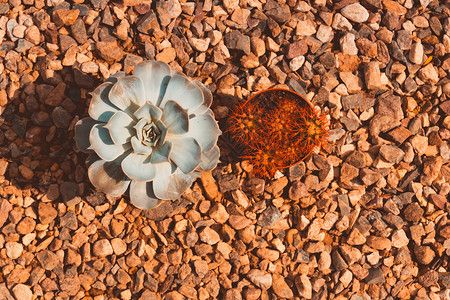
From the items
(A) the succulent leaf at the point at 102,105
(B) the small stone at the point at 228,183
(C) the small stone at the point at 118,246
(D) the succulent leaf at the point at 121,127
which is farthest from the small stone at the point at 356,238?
(A) the succulent leaf at the point at 102,105

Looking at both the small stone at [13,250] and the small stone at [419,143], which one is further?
the small stone at [419,143]

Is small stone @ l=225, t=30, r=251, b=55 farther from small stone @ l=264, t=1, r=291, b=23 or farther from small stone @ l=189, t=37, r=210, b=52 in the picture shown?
small stone @ l=264, t=1, r=291, b=23

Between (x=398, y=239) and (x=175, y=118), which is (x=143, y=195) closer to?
(x=175, y=118)

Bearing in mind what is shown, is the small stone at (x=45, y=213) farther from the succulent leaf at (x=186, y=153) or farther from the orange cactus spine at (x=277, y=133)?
the orange cactus spine at (x=277, y=133)

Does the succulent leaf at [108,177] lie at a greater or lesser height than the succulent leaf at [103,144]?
lesser

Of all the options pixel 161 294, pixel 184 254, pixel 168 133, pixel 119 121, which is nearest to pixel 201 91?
pixel 168 133

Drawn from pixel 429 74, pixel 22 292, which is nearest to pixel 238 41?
pixel 429 74

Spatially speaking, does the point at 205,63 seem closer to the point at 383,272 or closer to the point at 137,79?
the point at 137,79
